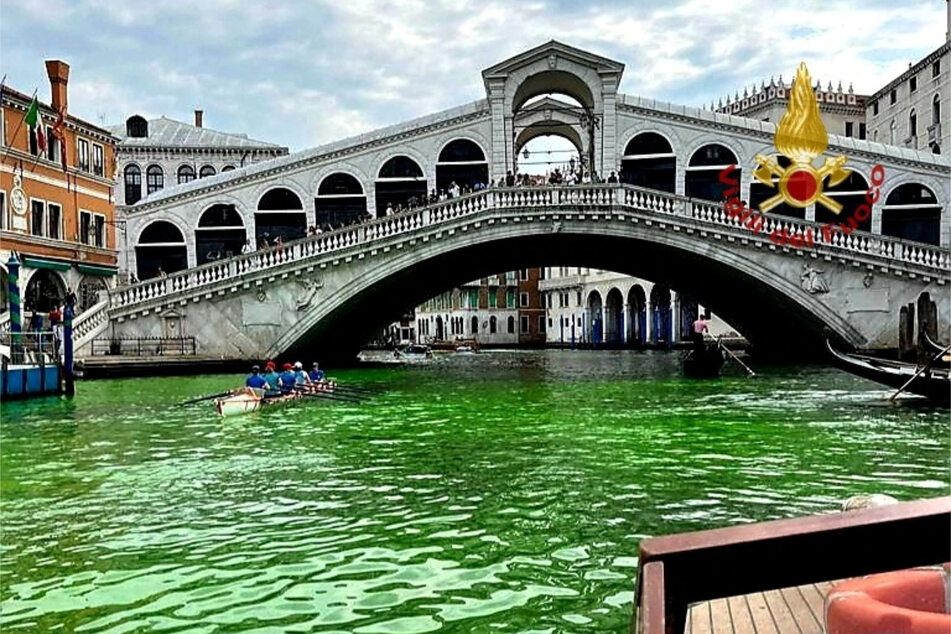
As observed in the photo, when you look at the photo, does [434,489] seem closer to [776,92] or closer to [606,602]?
[606,602]

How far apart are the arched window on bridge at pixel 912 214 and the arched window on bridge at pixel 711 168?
4485mm

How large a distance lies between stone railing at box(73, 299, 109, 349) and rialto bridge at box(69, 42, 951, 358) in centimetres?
6

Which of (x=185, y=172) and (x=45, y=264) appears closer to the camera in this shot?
(x=45, y=264)

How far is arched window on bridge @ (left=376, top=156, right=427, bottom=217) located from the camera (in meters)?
27.9

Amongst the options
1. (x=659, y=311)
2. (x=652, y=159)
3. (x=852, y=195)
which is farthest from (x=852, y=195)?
(x=659, y=311)

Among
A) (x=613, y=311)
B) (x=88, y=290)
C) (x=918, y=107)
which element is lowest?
(x=613, y=311)

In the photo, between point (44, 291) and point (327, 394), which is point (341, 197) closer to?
point (44, 291)

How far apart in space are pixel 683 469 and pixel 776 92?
44190 mm

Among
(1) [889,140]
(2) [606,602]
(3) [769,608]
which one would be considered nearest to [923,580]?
(3) [769,608]

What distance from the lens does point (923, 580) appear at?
258cm

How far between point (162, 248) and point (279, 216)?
3624mm

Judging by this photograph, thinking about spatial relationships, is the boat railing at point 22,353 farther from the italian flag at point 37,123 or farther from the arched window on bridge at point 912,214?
the arched window on bridge at point 912,214

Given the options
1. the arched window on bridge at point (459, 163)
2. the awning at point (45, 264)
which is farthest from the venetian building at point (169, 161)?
the arched window on bridge at point (459, 163)

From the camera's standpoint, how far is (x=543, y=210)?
22.7 m
